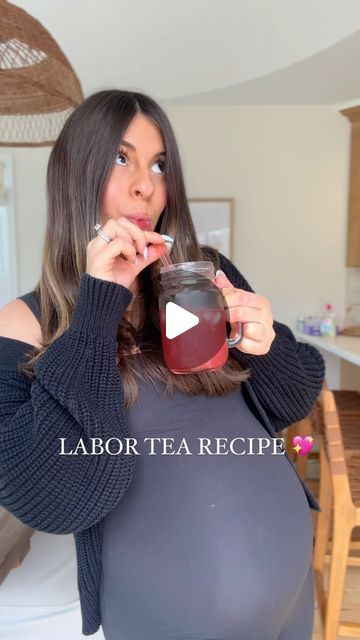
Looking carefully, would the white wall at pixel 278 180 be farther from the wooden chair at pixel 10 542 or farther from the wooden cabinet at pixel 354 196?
the wooden chair at pixel 10 542

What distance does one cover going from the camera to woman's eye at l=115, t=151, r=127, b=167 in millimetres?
703

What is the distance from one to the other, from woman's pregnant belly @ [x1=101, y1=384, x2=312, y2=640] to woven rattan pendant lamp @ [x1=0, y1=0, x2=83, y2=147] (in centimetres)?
85

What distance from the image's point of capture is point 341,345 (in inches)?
88.7

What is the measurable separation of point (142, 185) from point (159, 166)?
0.09 metres

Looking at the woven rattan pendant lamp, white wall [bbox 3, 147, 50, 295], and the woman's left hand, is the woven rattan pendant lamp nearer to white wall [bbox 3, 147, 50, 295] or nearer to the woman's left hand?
the woman's left hand

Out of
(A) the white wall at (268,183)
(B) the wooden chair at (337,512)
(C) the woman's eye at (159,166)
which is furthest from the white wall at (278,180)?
(C) the woman's eye at (159,166)

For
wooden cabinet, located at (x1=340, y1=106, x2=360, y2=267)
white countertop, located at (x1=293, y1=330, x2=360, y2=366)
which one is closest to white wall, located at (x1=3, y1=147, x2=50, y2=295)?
white countertop, located at (x1=293, y1=330, x2=360, y2=366)

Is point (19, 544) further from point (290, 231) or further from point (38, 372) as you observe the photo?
point (290, 231)

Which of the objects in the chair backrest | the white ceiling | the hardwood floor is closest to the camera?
the chair backrest

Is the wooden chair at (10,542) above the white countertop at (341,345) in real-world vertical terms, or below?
below

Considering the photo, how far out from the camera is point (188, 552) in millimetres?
609

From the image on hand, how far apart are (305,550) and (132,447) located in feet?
0.94

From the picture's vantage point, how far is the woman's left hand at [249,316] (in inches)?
25.0

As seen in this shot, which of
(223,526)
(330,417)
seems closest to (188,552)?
(223,526)
